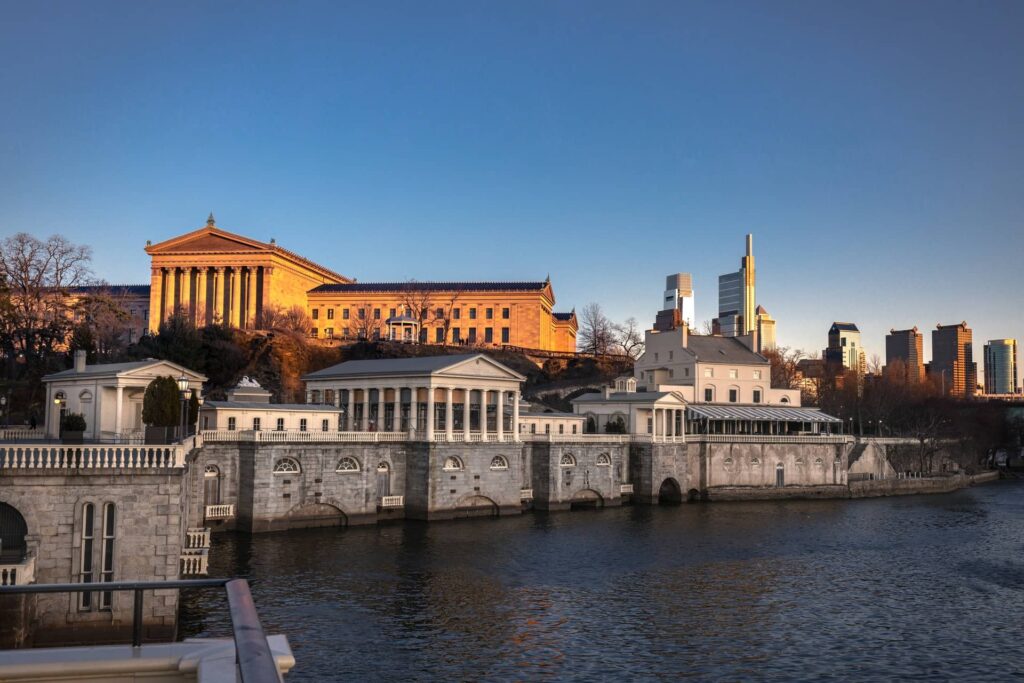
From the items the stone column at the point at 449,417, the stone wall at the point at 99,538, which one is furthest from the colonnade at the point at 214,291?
the stone wall at the point at 99,538

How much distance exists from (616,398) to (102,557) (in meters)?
57.0

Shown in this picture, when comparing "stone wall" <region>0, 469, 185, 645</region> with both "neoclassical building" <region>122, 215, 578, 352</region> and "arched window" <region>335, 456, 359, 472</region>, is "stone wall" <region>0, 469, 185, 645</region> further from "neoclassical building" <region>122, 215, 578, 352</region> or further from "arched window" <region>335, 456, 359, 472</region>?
"neoclassical building" <region>122, 215, 578, 352</region>

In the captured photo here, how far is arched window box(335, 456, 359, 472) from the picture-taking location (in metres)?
56.8

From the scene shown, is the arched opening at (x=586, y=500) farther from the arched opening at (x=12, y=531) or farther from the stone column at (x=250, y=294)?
the stone column at (x=250, y=294)

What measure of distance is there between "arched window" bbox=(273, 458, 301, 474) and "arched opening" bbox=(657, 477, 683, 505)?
33240 mm

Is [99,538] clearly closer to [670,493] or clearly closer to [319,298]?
[670,493]

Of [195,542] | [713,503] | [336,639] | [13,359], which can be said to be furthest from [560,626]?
[13,359]

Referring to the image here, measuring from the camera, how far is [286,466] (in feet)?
177

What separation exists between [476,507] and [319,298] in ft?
273

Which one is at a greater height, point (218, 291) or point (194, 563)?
point (218, 291)

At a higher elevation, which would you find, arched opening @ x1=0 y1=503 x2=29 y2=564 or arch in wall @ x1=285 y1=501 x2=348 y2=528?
arched opening @ x1=0 y1=503 x2=29 y2=564

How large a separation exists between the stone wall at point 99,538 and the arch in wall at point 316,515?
2656cm

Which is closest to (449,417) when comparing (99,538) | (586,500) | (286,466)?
(286,466)

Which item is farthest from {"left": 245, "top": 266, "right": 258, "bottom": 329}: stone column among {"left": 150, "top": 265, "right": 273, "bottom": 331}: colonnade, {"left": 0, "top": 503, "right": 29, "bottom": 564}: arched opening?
{"left": 0, "top": 503, "right": 29, "bottom": 564}: arched opening
